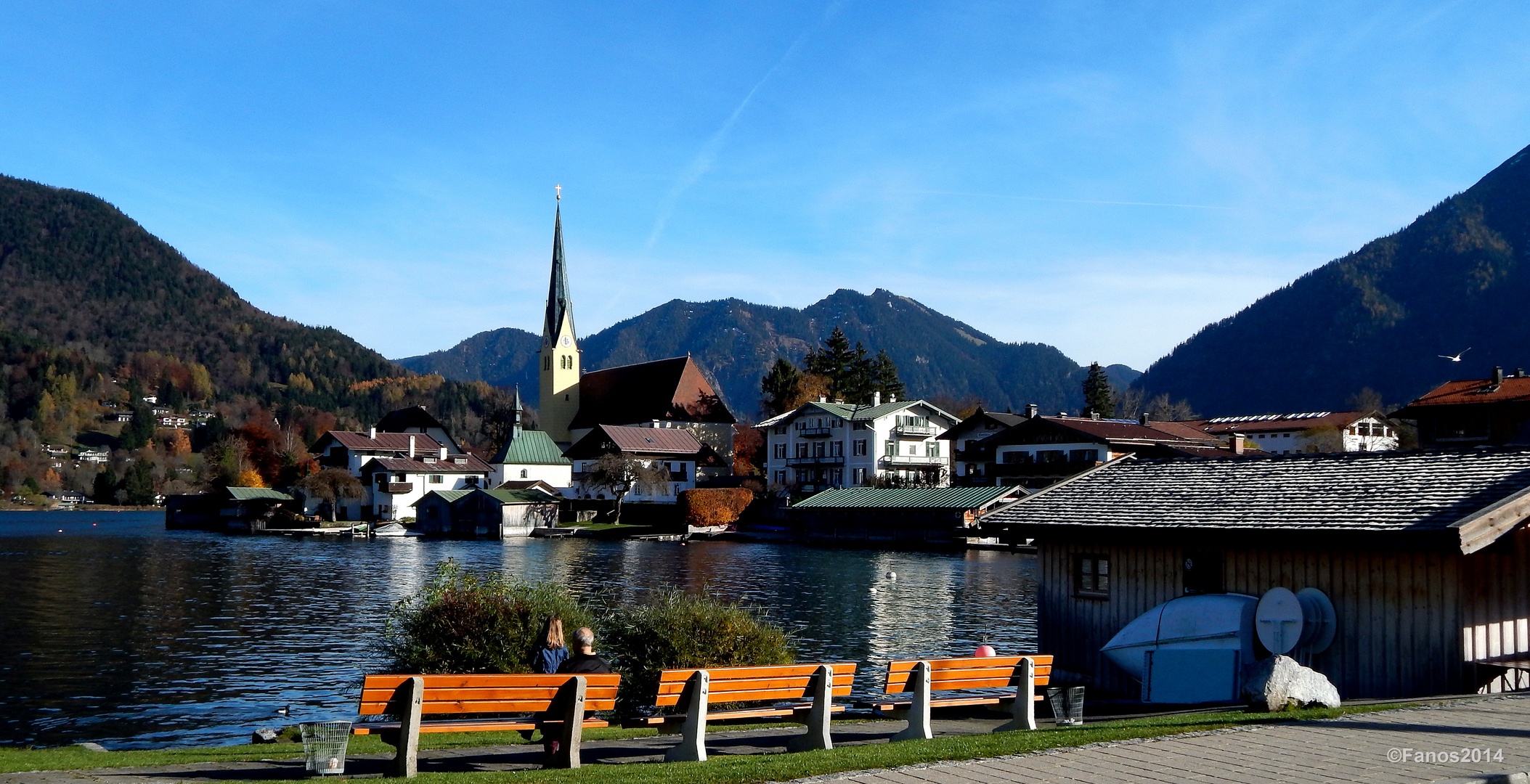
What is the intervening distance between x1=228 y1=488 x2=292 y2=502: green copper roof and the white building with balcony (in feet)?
162

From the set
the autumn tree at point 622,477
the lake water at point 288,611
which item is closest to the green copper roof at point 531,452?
the autumn tree at point 622,477

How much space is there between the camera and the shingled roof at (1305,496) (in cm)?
1791

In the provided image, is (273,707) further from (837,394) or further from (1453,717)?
(837,394)

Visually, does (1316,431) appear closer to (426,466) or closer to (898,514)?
(898,514)

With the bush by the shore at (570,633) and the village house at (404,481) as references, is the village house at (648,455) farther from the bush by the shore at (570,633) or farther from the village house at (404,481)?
the bush by the shore at (570,633)

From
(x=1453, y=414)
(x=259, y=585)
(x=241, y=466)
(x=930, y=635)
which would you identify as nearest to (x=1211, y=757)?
(x=930, y=635)

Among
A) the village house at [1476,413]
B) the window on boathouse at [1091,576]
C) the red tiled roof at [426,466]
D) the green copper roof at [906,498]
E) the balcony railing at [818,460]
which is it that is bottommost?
the window on boathouse at [1091,576]

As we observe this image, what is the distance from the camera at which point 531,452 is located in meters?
125

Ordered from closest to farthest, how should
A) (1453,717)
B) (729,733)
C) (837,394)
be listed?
(1453,717)
(729,733)
(837,394)

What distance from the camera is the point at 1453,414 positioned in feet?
270

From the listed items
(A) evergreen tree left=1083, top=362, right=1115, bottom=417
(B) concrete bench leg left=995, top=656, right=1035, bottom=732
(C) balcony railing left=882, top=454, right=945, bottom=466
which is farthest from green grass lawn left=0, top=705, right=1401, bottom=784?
(A) evergreen tree left=1083, top=362, right=1115, bottom=417

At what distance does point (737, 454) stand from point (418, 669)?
117 metres

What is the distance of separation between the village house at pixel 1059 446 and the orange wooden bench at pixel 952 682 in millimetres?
70370

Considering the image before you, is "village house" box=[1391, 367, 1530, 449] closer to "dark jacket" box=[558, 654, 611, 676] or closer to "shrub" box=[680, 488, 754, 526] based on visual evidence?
"shrub" box=[680, 488, 754, 526]
